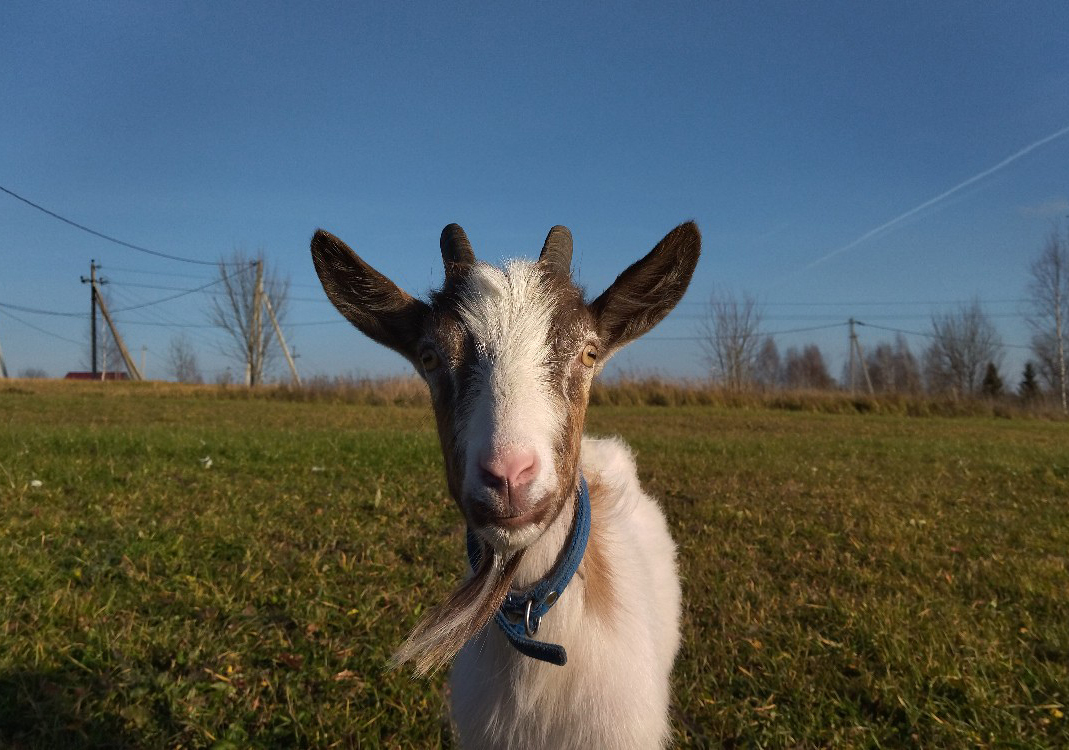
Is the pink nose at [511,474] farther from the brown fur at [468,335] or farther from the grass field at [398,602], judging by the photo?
the grass field at [398,602]

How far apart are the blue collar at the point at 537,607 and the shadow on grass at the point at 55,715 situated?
1.90 m

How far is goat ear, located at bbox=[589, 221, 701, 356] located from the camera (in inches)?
100

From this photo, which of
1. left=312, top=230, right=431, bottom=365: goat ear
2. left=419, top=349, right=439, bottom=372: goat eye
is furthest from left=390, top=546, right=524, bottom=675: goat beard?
left=312, top=230, right=431, bottom=365: goat ear

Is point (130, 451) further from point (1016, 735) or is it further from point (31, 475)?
point (1016, 735)

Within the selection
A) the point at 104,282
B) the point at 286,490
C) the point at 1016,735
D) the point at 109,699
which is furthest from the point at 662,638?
the point at 104,282

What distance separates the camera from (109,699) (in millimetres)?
3068

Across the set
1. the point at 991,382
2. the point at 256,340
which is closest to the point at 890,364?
the point at 991,382

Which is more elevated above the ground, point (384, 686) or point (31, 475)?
point (31, 475)

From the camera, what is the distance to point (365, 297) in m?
2.65

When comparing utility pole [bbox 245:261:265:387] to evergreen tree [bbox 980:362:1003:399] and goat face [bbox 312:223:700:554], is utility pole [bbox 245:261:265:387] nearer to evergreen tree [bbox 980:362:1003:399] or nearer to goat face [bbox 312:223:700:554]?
goat face [bbox 312:223:700:554]

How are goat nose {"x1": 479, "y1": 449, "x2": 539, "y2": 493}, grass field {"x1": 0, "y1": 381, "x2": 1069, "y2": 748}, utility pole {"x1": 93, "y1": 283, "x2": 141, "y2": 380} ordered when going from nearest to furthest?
goat nose {"x1": 479, "y1": 449, "x2": 539, "y2": 493}, grass field {"x1": 0, "y1": 381, "x2": 1069, "y2": 748}, utility pole {"x1": 93, "y1": 283, "x2": 141, "y2": 380}

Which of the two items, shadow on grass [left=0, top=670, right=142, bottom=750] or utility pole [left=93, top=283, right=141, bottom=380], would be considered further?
utility pole [left=93, top=283, right=141, bottom=380]

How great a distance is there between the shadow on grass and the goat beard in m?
1.65

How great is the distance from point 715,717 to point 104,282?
64041mm
